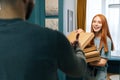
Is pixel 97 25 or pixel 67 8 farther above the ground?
pixel 67 8

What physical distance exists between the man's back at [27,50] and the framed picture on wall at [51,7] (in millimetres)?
2402

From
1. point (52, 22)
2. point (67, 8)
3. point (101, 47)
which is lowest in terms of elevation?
point (101, 47)

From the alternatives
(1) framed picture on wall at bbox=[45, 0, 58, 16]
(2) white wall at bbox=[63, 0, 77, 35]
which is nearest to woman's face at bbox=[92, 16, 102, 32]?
(2) white wall at bbox=[63, 0, 77, 35]

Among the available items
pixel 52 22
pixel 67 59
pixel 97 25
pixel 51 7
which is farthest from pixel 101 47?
pixel 67 59

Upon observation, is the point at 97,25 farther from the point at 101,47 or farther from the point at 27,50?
the point at 27,50

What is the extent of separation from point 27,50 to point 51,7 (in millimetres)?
2478

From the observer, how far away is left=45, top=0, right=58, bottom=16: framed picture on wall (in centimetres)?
318

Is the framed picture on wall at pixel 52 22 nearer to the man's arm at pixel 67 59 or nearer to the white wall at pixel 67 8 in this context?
the white wall at pixel 67 8

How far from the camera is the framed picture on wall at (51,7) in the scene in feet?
10.4

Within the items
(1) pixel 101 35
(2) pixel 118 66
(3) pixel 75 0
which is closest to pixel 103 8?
(3) pixel 75 0

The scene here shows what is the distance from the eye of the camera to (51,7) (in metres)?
3.20

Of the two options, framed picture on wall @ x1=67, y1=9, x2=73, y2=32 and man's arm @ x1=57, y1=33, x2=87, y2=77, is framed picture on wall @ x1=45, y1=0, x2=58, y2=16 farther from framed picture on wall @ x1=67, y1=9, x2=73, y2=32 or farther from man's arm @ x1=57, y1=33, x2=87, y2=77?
man's arm @ x1=57, y1=33, x2=87, y2=77

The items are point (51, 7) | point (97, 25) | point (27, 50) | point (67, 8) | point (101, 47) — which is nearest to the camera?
point (27, 50)

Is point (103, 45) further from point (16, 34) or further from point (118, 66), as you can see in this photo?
point (16, 34)
